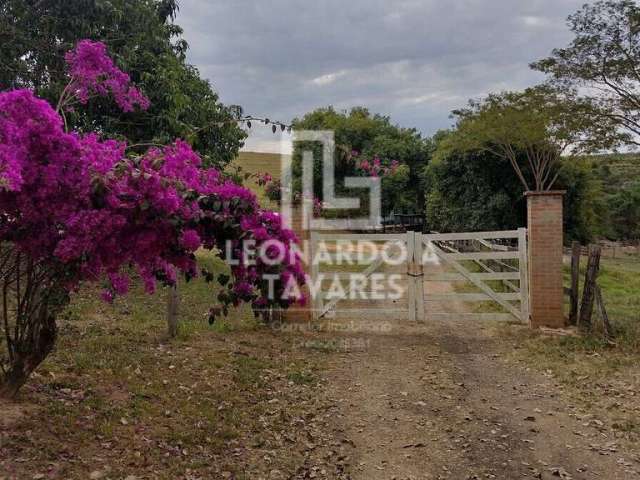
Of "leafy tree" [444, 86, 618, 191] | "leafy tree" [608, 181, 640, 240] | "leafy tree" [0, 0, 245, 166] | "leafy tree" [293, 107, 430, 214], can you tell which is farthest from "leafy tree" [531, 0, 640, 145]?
"leafy tree" [608, 181, 640, 240]

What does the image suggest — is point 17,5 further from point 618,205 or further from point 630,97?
point 618,205

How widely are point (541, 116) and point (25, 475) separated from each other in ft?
60.7

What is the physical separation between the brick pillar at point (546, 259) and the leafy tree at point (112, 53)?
16.5 ft

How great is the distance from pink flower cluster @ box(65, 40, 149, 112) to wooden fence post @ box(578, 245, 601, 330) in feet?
20.9

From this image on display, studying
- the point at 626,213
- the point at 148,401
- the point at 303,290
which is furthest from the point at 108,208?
the point at 626,213

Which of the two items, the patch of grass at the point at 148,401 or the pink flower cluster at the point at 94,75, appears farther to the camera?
the pink flower cluster at the point at 94,75

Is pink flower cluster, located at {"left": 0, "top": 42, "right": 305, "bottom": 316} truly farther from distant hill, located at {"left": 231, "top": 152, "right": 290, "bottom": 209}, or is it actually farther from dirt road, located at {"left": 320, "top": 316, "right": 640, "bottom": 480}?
dirt road, located at {"left": 320, "top": 316, "right": 640, "bottom": 480}

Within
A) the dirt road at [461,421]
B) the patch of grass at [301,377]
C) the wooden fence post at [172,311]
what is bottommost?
the dirt road at [461,421]

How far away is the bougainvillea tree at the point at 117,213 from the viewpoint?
2748 millimetres

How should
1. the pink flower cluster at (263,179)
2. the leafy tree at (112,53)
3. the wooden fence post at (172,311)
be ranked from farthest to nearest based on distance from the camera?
the leafy tree at (112,53)
the pink flower cluster at (263,179)
the wooden fence post at (172,311)

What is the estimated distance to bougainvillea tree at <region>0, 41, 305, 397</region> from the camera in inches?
108

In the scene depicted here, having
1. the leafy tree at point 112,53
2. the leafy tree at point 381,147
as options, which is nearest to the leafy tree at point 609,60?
the leafy tree at point 112,53

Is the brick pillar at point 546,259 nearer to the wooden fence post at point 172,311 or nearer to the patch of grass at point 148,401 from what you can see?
the patch of grass at point 148,401

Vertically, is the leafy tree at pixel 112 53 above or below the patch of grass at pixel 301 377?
above
